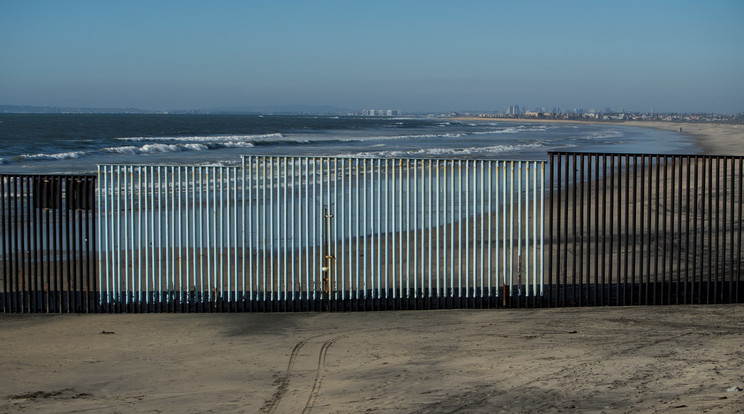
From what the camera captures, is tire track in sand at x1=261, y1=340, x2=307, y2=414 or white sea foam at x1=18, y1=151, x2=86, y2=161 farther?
white sea foam at x1=18, y1=151, x2=86, y2=161

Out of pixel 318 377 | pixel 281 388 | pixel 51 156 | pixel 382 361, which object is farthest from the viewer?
pixel 51 156

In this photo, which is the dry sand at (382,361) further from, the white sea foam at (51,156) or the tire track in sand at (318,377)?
the white sea foam at (51,156)

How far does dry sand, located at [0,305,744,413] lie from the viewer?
592 centimetres

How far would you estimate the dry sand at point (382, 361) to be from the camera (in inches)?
233

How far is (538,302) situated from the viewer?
380 inches

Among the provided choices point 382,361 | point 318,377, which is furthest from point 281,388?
point 382,361

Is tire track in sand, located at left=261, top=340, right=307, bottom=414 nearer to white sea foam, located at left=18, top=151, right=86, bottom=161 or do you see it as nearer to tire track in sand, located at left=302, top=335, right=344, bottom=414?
tire track in sand, located at left=302, top=335, right=344, bottom=414

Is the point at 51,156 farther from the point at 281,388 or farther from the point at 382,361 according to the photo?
the point at 281,388

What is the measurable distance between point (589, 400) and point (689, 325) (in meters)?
3.19

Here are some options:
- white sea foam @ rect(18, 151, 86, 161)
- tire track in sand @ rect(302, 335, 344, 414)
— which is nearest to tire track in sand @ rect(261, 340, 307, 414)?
tire track in sand @ rect(302, 335, 344, 414)

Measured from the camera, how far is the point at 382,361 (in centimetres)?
708

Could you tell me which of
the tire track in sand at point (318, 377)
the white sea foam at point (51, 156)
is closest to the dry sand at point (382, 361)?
the tire track in sand at point (318, 377)

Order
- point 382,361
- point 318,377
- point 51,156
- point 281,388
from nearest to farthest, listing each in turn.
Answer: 1. point 281,388
2. point 318,377
3. point 382,361
4. point 51,156

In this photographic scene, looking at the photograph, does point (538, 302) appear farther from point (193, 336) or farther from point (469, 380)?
point (193, 336)
